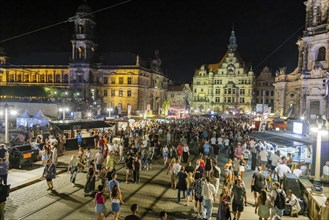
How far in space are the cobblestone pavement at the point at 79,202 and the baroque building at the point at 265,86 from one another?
7030 centimetres

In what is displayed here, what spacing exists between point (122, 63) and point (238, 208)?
62094mm

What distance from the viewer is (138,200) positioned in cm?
1167

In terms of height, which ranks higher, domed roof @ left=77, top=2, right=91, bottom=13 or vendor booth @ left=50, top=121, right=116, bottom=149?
domed roof @ left=77, top=2, right=91, bottom=13

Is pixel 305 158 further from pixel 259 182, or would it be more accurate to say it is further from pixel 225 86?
pixel 225 86

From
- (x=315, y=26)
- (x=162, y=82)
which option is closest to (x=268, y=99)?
(x=162, y=82)

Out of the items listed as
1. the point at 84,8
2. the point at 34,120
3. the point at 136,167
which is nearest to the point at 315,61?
the point at 136,167

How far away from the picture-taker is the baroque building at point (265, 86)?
261 ft

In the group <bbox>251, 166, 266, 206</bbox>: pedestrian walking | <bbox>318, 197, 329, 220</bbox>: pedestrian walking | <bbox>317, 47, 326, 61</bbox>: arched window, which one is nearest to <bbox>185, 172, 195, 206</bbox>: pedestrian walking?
<bbox>251, 166, 266, 206</bbox>: pedestrian walking

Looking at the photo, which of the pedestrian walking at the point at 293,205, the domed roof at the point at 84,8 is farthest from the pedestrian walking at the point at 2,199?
the domed roof at the point at 84,8

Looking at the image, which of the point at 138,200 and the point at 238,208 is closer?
the point at 238,208

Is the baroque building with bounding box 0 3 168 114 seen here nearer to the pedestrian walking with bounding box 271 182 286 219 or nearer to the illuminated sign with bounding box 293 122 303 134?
the illuminated sign with bounding box 293 122 303 134

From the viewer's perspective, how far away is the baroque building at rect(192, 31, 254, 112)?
258 ft

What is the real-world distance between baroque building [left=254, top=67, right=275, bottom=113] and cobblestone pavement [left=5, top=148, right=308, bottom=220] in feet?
231

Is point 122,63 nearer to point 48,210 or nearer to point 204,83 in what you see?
point 204,83
